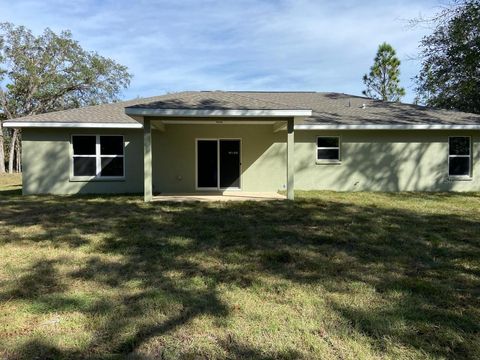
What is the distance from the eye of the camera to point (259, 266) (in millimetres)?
5281

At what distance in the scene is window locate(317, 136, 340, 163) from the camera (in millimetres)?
14609

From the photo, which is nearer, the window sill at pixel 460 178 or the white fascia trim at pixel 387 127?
the white fascia trim at pixel 387 127

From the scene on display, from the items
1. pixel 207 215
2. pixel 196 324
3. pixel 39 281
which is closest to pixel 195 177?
pixel 207 215

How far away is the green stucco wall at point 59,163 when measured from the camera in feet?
45.7

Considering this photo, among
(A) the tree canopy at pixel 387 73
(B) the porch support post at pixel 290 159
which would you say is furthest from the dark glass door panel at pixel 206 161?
(A) the tree canopy at pixel 387 73

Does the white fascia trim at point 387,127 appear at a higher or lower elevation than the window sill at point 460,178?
higher

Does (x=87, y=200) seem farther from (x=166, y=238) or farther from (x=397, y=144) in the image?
(x=397, y=144)

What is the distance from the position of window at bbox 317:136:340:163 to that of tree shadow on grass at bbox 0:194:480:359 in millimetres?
5028

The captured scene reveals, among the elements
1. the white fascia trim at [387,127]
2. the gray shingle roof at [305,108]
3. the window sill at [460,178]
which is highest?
the gray shingle roof at [305,108]

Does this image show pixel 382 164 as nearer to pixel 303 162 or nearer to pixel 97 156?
pixel 303 162

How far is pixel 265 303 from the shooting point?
4000 mm

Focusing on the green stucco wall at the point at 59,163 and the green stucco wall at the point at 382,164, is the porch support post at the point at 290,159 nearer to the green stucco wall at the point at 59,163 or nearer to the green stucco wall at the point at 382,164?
the green stucco wall at the point at 382,164

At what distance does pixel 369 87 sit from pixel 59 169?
33756mm

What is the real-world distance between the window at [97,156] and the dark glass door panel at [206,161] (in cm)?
276
